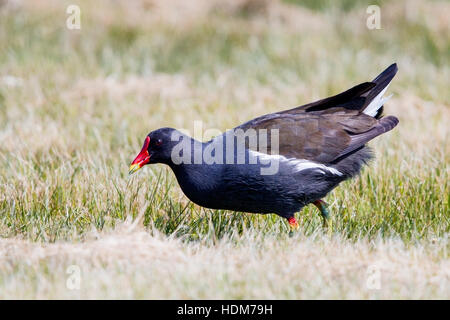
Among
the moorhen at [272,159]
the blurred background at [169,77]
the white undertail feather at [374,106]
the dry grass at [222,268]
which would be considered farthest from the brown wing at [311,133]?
the dry grass at [222,268]

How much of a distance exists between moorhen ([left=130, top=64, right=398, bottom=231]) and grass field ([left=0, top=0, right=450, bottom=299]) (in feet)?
0.66

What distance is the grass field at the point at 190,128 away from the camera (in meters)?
3.71

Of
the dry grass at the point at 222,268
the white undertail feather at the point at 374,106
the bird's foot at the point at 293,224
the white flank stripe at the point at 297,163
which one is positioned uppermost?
the white undertail feather at the point at 374,106

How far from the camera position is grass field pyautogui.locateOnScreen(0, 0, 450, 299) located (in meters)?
3.71

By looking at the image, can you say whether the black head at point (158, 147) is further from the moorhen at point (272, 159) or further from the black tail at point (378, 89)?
the black tail at point (378, 89)

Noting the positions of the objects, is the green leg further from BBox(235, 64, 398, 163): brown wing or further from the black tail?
the black tail

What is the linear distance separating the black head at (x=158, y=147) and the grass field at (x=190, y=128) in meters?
0.22

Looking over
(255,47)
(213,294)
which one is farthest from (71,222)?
(255,47)

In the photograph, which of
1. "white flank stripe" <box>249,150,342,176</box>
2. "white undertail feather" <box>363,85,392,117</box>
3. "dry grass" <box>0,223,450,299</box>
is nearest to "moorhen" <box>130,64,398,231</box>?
"white flank stripe" <box>249,150,342,176</box>

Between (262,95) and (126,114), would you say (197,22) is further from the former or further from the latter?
(126,114)

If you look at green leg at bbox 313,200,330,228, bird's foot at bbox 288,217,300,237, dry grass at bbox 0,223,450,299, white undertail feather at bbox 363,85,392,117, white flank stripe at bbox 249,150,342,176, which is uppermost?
white undertail feather at bbox 363,85,392,117

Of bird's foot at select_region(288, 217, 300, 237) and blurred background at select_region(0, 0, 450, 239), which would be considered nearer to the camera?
bird's foot at select_region(288, 217, 300, 237)

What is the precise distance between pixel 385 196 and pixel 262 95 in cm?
285
